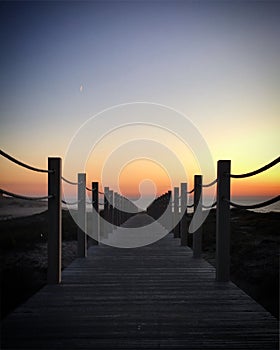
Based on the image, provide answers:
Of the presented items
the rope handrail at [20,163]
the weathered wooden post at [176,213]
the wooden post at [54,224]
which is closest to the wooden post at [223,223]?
the wooden post at [54,224]

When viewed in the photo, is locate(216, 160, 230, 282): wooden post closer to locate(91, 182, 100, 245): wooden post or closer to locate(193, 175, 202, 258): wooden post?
locate(193, 175, 202, 258): wooden post

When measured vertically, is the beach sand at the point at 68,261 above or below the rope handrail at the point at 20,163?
below

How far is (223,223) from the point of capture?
3.83 m

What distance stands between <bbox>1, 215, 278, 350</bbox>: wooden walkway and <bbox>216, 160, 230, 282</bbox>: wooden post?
17 cm

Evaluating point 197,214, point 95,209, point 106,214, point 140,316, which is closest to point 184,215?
point 197,214

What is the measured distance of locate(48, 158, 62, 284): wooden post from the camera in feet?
12.0

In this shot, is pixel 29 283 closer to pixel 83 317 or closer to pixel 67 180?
pixel 67 180

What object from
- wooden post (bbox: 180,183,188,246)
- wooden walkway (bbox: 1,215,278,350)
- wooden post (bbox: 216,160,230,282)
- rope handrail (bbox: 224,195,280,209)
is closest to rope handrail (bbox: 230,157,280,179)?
wooden post (bbox: 216,160,230,282)

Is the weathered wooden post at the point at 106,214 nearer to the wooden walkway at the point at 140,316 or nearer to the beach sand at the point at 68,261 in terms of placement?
the beach sand at the point at 68,261

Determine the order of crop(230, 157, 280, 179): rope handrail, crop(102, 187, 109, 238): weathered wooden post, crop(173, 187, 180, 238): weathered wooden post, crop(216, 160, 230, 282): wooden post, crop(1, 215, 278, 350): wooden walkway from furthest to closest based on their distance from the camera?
crop(173, 187, 180, 238): weathered wooden post
crop(102, 187, 109, 238): weathered wooden post
crop(216, 160, 230, 282): wooden post
crop(230, 157, 280, 179): rope handrail
crop(1, 215, 278, 350): wooden walkway

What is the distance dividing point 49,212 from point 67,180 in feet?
2.39

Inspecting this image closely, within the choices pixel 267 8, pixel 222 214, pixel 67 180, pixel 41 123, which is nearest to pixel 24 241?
pixel 41 123

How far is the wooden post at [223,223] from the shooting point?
12.5 feet

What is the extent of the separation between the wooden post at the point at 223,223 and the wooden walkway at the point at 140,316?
6.5 inches
